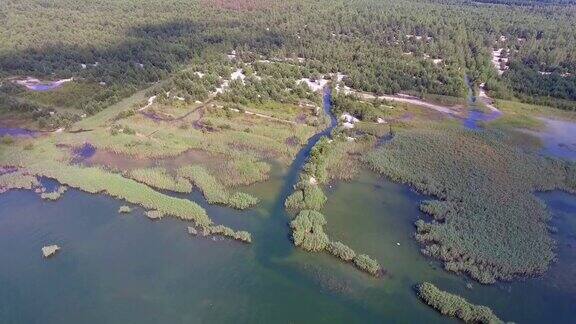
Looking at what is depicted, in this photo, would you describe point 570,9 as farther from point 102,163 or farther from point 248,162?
point 102,163

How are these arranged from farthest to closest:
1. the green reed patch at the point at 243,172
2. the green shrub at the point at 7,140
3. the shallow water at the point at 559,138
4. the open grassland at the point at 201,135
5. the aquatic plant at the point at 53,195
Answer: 1. the shallow water at the point at 559,138
2. the green shrub at the point at 7,140
3. the open grassland at the point at 201,135
4. the green reed patch at the point at 243,172
5. the aquatic plant at the point at 53,195

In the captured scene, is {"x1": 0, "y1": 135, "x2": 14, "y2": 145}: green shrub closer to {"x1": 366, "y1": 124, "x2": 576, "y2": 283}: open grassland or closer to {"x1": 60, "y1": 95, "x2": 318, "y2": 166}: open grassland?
{"x1": 60, "y1": 95, "x2": 318, "y2": 166}: open grassland

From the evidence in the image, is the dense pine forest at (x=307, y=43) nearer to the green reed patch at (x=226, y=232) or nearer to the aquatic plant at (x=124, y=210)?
the aquatic plant at (x=124, y=210)

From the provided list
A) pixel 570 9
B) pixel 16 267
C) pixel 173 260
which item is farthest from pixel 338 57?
pixel 570 9

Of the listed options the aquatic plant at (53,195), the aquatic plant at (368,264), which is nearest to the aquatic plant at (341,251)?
the aquatic plant at (368,264)

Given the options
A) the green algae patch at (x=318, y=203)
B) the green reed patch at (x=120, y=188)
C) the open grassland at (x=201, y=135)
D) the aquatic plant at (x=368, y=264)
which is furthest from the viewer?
the open grassland at (x=201, y=135)

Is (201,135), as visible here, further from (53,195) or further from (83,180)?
(53,195)
